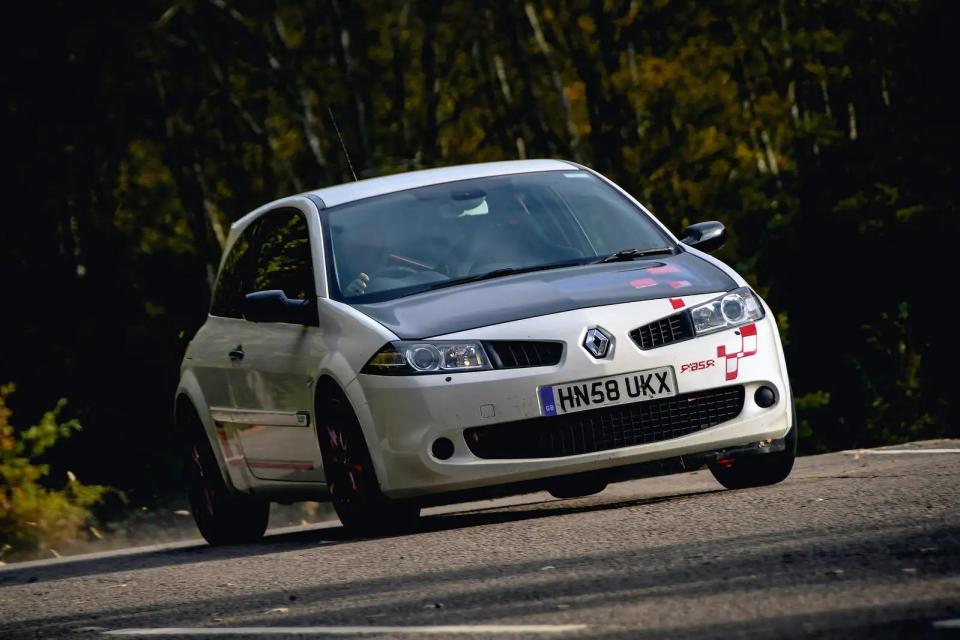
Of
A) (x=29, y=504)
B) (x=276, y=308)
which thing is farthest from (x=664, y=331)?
Answer: (x=29, y=504)

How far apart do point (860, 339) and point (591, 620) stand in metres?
17.9

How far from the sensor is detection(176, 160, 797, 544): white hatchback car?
8.91m

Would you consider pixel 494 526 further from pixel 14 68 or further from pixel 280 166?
pixel 280 166

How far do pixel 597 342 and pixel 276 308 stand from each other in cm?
179

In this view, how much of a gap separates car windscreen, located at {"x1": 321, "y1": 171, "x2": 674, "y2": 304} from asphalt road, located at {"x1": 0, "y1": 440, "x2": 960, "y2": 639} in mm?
1198

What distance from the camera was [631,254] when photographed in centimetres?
996

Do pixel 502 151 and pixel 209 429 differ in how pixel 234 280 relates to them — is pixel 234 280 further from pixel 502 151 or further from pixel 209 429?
pixel 502 151

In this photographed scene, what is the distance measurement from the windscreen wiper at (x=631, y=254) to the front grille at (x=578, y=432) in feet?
3.45

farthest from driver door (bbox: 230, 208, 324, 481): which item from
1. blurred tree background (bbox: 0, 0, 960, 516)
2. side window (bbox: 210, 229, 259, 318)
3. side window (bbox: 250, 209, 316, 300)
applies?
blurred tree background (bbox: 0, 0, 960, 516)

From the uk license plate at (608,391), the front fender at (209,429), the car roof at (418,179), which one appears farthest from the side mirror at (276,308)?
the uk license plate at (608,391)

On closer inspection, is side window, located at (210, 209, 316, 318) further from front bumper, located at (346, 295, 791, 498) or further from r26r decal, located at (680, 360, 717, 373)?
r26r decal, located at (680, 360, 717, 373)

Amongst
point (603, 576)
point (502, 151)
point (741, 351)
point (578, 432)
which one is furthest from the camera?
point (502, 151)

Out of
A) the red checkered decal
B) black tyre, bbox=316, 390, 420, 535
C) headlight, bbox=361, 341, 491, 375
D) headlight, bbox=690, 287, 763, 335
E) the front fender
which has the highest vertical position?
headlight, bbox=361, 341, 491, 375

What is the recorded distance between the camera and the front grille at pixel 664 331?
899 centimetres
